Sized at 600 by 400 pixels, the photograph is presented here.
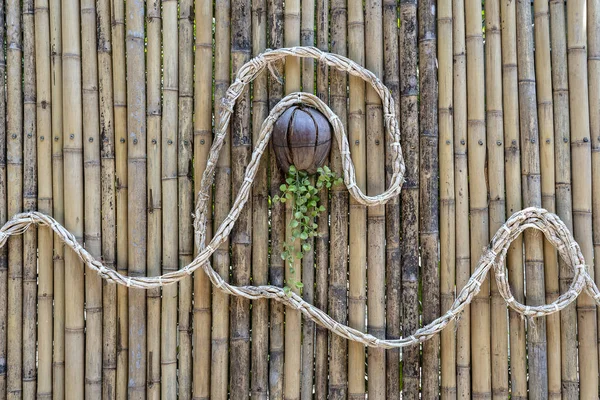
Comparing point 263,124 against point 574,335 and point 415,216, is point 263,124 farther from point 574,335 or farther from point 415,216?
point 574,335

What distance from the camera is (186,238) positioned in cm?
221

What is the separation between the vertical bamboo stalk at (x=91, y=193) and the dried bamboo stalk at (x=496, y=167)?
5.50ft

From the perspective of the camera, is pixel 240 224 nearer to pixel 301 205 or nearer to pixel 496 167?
pixel 301 205

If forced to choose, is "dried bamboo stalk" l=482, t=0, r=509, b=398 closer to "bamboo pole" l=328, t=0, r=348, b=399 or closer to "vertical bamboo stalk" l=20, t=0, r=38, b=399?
"bamboo pole" l=328, t=0, r=348, b=399

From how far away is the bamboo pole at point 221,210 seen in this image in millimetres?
2180

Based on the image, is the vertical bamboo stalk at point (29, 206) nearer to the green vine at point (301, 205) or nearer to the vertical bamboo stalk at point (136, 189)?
the vertical bamboo stalk at point (136, 189)

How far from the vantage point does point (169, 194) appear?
2207 millimetres

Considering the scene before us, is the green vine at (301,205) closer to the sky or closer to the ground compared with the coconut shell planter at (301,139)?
closer to the ground

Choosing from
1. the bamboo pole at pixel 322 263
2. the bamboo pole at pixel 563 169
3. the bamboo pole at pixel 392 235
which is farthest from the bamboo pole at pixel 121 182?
the bamboo pole at pixel 563 169

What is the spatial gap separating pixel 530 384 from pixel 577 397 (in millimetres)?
209

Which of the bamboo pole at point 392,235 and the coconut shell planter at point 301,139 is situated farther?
the bamboo pole at point 392,235

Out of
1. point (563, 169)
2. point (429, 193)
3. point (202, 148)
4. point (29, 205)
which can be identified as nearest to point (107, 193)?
point (29, 205)

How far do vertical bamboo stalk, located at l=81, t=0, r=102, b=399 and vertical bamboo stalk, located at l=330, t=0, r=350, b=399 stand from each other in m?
0.99

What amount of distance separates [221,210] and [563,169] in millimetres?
1463
